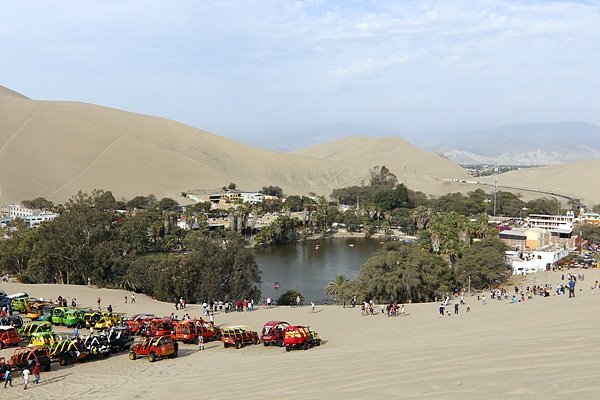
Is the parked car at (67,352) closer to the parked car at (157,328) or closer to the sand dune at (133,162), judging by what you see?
the parked car at (157,328)

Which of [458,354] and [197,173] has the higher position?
[197,173]

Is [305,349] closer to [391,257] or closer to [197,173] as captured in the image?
[391,257]

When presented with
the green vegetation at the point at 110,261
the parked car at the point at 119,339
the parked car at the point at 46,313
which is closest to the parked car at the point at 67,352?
the parked car at the point at 119,339

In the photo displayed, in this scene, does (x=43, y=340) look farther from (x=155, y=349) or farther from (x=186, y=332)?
(x=186, y=332)

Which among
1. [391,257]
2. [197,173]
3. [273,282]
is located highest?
[197,173]

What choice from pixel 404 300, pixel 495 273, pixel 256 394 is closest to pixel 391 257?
pixel 404 300

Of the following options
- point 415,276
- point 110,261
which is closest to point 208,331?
point 415,276
